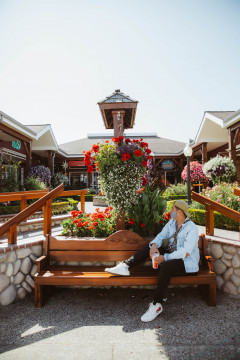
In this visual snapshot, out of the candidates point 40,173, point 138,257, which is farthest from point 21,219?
point 40,173

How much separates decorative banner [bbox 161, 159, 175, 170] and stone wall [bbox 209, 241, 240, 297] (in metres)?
15.9

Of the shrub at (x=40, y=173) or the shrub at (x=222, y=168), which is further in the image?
the shrub at (x=40, y=173)

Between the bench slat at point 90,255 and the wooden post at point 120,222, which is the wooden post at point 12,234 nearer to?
the bench slat at point 90,255

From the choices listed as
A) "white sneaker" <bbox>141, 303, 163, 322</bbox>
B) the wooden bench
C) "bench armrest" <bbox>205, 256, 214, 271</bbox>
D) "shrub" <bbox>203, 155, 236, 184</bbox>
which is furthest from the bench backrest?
"shrub" <bbox>203, 155, 236, 184</bbox>

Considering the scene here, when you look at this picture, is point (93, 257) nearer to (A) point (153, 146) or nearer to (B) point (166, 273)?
(B) point (166, 273)

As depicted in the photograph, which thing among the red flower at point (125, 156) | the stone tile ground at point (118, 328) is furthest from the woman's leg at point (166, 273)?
the red flower at point (125, 156)

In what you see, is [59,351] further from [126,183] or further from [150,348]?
[126,183]

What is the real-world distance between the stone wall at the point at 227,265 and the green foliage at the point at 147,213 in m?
0.90

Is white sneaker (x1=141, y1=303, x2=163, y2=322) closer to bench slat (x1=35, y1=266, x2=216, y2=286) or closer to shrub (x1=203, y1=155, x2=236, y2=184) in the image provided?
bench slat (x1=35, y1=266, x2=216, y2=286)

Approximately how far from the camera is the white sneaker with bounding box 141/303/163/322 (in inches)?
103

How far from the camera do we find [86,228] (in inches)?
148

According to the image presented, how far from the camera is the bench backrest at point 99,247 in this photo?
10.7ft

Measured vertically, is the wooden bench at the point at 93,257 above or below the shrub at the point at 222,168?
below

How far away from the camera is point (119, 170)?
3336 millimetres
